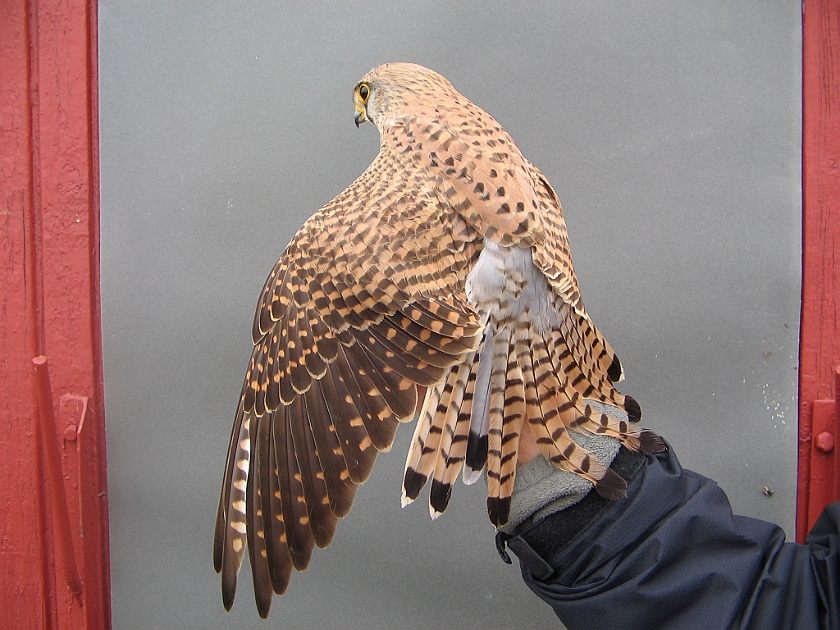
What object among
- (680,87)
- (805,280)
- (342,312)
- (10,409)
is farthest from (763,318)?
(10,409)

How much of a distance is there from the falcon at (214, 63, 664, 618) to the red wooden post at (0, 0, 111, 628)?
647mm

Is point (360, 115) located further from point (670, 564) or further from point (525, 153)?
point (670, 564)

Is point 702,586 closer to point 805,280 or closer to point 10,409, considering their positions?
point 805,280

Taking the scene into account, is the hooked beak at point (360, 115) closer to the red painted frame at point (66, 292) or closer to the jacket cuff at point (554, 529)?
the red painted frame at point (66, 292)

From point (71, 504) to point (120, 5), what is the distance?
129 centimetres

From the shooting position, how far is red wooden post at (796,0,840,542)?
148 centimetres

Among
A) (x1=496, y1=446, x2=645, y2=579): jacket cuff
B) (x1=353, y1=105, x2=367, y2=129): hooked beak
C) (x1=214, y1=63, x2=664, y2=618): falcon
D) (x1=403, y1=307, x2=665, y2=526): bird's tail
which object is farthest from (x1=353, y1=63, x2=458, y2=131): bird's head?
(x1=496, y1=446, x2=645, y2=579): jacket cuff

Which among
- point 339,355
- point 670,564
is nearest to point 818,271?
point 670,564

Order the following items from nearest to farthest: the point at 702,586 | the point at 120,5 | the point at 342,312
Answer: the point at 702,586
the point at 342,312
the point at 120,5

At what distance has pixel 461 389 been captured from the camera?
1.12m

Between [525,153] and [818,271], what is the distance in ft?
2.66

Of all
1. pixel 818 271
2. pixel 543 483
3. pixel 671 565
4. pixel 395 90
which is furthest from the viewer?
pixel 818 271

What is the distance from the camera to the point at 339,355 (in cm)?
107

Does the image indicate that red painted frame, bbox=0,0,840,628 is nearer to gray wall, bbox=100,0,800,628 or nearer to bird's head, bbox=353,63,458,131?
gray wall, bbox=100,0,800,628
